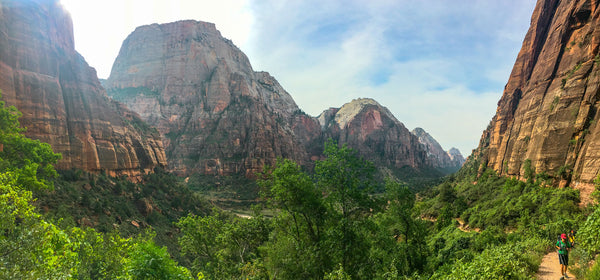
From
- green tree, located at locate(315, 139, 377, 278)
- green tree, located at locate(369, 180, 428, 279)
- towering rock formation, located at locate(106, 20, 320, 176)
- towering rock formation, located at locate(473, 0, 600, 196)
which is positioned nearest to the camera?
green tree, located at locate(315, 139, 377, 278)

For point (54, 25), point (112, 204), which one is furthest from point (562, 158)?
point (54, 25)

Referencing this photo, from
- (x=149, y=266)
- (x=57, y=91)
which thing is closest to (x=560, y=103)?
(x=149, y=266)

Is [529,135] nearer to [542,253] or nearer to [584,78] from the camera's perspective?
[584,78]

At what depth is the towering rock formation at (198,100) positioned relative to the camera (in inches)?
4473

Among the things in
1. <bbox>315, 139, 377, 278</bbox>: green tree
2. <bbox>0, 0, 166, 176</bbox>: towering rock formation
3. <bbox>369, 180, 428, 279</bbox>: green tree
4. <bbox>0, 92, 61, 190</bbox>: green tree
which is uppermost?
<bbox>0, 0, 166, 176</bbox>: towering rock formation

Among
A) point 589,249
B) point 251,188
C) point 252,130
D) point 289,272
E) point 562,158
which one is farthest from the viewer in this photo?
point 252,130

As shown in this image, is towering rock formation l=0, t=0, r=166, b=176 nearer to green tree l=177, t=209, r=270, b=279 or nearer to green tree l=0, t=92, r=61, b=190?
green tree l=0, t=92, r=61, b=190

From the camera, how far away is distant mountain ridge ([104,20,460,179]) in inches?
4476

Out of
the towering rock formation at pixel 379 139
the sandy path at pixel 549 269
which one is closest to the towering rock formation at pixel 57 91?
the sandy path at pixel 549 269

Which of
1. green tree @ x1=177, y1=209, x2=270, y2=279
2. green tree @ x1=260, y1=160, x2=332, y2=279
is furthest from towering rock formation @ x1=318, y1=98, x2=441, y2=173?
green tree @ x1=260, y1=160, x2=332, y2=279

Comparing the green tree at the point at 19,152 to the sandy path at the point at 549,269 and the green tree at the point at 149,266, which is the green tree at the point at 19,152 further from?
the sandy path at the point at 549,269

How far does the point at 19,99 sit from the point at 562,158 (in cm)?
5850

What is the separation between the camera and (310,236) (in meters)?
13.0

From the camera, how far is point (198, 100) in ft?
422
